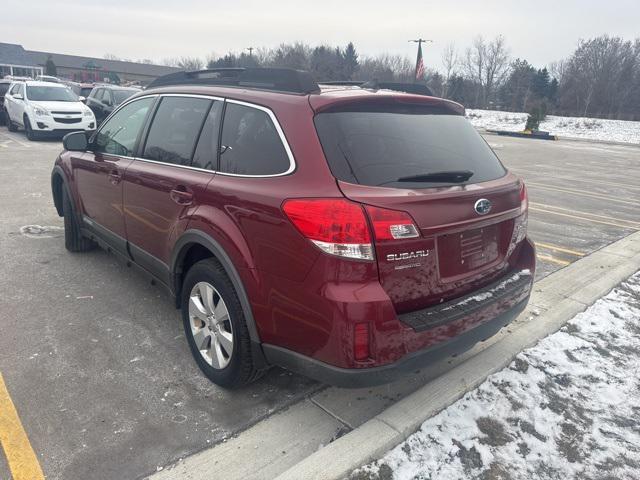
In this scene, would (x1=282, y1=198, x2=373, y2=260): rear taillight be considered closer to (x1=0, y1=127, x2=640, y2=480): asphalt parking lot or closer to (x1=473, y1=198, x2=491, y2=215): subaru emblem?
(x1=473, y1=198, x2=491, y2=215): subaru emblem

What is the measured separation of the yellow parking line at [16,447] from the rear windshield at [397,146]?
2028mm

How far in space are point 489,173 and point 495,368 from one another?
1.25 metres

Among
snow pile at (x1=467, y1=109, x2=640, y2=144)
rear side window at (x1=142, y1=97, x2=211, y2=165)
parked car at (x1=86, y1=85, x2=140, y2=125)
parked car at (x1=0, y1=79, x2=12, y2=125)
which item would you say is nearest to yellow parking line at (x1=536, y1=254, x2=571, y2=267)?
rear side window at (x1=142, y1=97, x2=211, y2=165)

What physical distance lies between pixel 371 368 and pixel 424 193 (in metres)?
0.88

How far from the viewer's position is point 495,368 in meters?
3.08

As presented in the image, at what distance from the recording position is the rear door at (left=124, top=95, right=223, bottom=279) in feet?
9.79

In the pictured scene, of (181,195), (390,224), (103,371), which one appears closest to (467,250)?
(390,224)

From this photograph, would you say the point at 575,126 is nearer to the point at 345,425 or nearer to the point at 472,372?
the point at 472,372

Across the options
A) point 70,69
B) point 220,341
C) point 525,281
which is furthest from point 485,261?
point 70,69

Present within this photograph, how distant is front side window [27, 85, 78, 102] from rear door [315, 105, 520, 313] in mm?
16159

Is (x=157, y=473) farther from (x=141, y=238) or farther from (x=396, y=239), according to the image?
(x=141, y=238)

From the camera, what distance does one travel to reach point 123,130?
4082mm

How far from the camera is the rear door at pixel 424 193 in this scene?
226 cm

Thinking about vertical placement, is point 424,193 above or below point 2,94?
below
